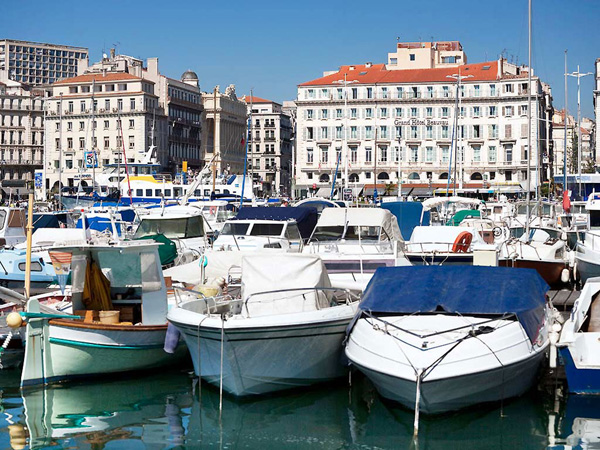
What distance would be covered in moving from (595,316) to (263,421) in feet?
21.3

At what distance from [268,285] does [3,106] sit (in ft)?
373

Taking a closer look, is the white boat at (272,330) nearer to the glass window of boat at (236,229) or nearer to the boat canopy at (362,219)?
the boat canopy at (362,219)

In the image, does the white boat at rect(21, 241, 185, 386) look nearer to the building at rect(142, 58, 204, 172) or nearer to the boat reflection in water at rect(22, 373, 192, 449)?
the boat reflection in water at rect(22, 373, 192, 449)

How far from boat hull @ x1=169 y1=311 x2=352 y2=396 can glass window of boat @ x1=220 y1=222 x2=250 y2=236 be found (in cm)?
1146

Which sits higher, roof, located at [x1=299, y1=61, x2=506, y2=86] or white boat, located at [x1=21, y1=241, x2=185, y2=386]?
roof, located at [x1=299, y1=61, x2=506, y2=86]

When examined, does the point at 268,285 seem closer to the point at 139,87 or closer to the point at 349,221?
the point at 349,221

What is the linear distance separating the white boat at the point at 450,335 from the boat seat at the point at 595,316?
81cm

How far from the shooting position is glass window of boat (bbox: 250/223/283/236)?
89.5ft

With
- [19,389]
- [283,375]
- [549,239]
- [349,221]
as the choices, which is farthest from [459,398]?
[549,239]

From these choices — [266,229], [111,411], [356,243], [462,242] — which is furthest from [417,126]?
[111,411]

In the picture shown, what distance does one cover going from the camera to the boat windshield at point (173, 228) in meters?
30.2

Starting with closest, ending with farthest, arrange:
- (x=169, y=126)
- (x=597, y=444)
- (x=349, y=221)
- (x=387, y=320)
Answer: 1. (x=597, y=444)
2. (x=387, y=320)
3. (x=349, y=221)
4. (x=169, y=126)

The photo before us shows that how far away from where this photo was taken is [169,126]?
116875mm

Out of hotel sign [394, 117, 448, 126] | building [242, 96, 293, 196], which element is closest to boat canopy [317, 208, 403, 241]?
hotel sign [394, 117, 448, 126]
